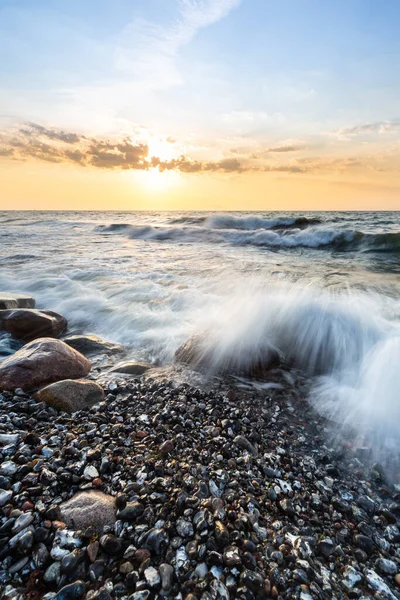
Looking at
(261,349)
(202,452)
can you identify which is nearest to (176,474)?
(202,452)

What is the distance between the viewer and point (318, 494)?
Result: 2527mm

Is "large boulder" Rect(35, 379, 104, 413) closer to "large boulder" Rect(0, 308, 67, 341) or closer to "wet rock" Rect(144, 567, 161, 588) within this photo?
"wet rock" Rect(144, 567, 161, 588)

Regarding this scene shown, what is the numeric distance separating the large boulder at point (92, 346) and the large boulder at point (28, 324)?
0.72 m

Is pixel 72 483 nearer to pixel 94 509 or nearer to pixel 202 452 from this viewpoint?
pixel 94 509

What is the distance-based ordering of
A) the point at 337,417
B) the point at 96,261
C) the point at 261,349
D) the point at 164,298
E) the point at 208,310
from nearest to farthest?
the point at 337,417 → the point at 261,349 → the point at 208,310 → the point at 164,298 → the point at 96,261

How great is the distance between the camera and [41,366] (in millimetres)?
3854

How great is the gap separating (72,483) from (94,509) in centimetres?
32

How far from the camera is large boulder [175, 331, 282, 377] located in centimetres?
469

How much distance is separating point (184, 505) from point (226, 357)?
2805 millimetres

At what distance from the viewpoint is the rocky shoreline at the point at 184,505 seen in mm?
1757

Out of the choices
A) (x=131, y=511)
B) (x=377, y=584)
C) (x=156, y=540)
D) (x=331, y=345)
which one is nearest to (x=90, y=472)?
(x=131, y=511)

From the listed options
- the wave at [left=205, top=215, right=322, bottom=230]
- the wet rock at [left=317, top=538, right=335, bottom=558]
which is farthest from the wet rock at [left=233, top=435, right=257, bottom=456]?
the wave at [left=205, top=215, right=322, bottom=230]

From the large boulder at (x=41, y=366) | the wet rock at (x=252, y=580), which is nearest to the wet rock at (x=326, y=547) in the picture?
the wet rock at (x=252, y=580)

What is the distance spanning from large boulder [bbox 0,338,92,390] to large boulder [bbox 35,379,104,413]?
290 millimetres
